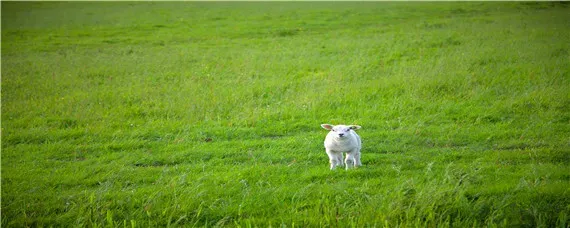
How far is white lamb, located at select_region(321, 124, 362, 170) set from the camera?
9242 mm

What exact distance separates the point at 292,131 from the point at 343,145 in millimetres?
3526

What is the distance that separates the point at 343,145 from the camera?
922 centimetres

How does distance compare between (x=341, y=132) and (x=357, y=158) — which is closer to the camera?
(x=341, y=132)

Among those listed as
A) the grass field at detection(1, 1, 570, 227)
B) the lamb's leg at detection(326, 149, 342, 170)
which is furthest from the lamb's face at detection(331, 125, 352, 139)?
the grass field at detection(1, 1, 570, 227)

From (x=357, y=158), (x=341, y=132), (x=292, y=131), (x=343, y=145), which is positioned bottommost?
(x=292, y=131)

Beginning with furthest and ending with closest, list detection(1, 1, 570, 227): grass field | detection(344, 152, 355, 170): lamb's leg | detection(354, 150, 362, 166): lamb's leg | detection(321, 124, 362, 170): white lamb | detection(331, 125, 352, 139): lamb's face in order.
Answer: detection(354, 150, 362, 166): lamb's leg → detection(344, 152, 355, 170): lamb's leg → detection(321, 124, 362, 170): white lamb → detection(331, 125, 352, 139): lamb's face → detection(1, 1, 570, 227): grass field

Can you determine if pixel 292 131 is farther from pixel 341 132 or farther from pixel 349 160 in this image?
pixel 341 132

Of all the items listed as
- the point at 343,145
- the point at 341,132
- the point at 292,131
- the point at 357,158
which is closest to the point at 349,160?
the point at 357,158

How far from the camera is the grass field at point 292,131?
7.83m

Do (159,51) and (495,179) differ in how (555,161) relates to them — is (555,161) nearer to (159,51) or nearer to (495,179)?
(495,179)

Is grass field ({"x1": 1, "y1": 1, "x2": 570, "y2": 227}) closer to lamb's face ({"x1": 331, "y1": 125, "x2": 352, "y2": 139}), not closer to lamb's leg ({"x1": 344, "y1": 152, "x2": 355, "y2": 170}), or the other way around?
lamb's leg ({"x1": 344, "y1": 152, "x2": 355, "y2": 170})

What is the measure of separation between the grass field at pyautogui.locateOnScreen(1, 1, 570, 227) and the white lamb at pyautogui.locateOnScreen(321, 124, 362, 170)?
0.96 ft

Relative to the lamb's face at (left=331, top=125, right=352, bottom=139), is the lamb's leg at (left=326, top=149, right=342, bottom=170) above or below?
below

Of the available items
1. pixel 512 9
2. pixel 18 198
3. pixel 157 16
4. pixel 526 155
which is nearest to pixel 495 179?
pixel 526 155
